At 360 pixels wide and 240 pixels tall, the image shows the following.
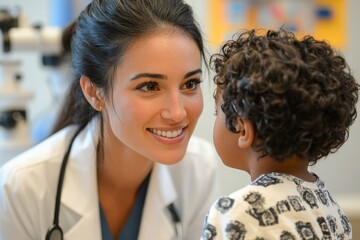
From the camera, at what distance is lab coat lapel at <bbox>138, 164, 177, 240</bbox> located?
1.37m

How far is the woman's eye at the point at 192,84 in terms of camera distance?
123 cm

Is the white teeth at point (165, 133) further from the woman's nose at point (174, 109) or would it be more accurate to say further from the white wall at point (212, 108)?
the white wall at point (212, 108)

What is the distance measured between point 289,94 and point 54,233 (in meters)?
0.75

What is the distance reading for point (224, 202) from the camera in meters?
0.82

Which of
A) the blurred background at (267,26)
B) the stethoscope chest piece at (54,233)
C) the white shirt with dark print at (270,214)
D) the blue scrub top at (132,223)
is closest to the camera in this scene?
the white shirt with dark print at (270,214)

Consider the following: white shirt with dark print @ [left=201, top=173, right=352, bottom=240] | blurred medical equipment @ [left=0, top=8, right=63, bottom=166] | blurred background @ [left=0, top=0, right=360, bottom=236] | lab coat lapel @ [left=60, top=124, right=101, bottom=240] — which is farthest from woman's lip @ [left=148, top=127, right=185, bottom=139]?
blurred background @ [left=0, top=0, right=360, bottom=236]

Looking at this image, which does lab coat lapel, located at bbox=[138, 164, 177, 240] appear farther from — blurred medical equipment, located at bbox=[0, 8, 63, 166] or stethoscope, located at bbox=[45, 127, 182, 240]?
blurred medical equipment, located at bbox=[0, 8, 63, 166]

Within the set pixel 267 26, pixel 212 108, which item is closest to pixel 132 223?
pixel 212 108

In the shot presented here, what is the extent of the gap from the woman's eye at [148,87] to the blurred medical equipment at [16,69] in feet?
1.64

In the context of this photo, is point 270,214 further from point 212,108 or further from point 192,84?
point 212,108

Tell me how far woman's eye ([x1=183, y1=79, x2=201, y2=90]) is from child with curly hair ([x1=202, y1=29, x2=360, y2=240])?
1.02 ft

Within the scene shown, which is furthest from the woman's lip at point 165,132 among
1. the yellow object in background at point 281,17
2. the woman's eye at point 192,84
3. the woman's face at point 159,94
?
the yellow object in background at point 281,17

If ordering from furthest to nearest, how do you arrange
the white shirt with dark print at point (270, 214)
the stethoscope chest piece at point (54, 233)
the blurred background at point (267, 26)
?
the blurred background at point (267, 26)
the stethoscope chest piece at point (54, 233)
the white shirt with dark print at point (270, 214)

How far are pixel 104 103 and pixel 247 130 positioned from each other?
0.53 meters
